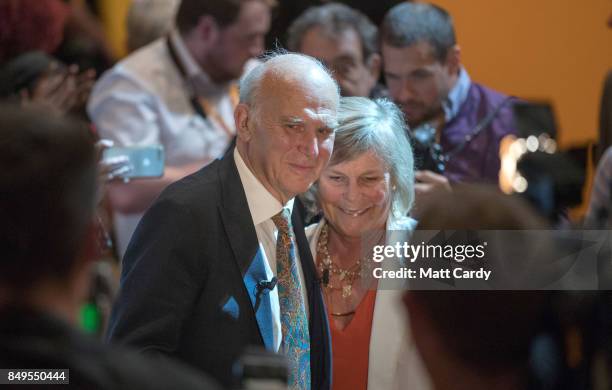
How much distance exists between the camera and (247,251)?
2393 millimetres

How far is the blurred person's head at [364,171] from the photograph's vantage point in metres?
2.71

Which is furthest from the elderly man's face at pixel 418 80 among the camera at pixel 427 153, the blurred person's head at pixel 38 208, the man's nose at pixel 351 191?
the blurred person's head at pixel 38 208

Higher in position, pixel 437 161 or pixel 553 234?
pixel 437 161

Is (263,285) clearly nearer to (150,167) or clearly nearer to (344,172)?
(344,172)

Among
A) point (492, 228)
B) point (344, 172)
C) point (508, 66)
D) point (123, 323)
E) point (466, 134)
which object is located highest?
point (508, 66)

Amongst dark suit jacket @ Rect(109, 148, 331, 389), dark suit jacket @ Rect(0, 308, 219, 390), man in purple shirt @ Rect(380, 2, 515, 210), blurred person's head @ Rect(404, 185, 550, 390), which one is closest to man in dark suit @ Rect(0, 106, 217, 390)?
dark suit jacket @ Rect(0, 308, 219, 390)

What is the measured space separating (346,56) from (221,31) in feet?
1.82

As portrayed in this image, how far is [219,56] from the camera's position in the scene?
4191 mm

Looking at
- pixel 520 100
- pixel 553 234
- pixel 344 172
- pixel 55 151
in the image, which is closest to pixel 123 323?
pixel 344 172

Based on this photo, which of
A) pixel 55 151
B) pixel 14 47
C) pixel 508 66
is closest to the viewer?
pixel 55 151

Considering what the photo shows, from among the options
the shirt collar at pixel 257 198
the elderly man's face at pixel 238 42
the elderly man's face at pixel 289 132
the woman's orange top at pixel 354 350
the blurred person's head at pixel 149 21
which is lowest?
the woman's orange top at pixel 354 350

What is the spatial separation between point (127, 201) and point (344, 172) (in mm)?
1396

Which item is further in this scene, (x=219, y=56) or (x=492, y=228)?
(x=219, y=56)

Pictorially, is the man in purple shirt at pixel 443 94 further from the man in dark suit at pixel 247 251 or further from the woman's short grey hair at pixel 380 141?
the man in dark suit at pixel 247 251
